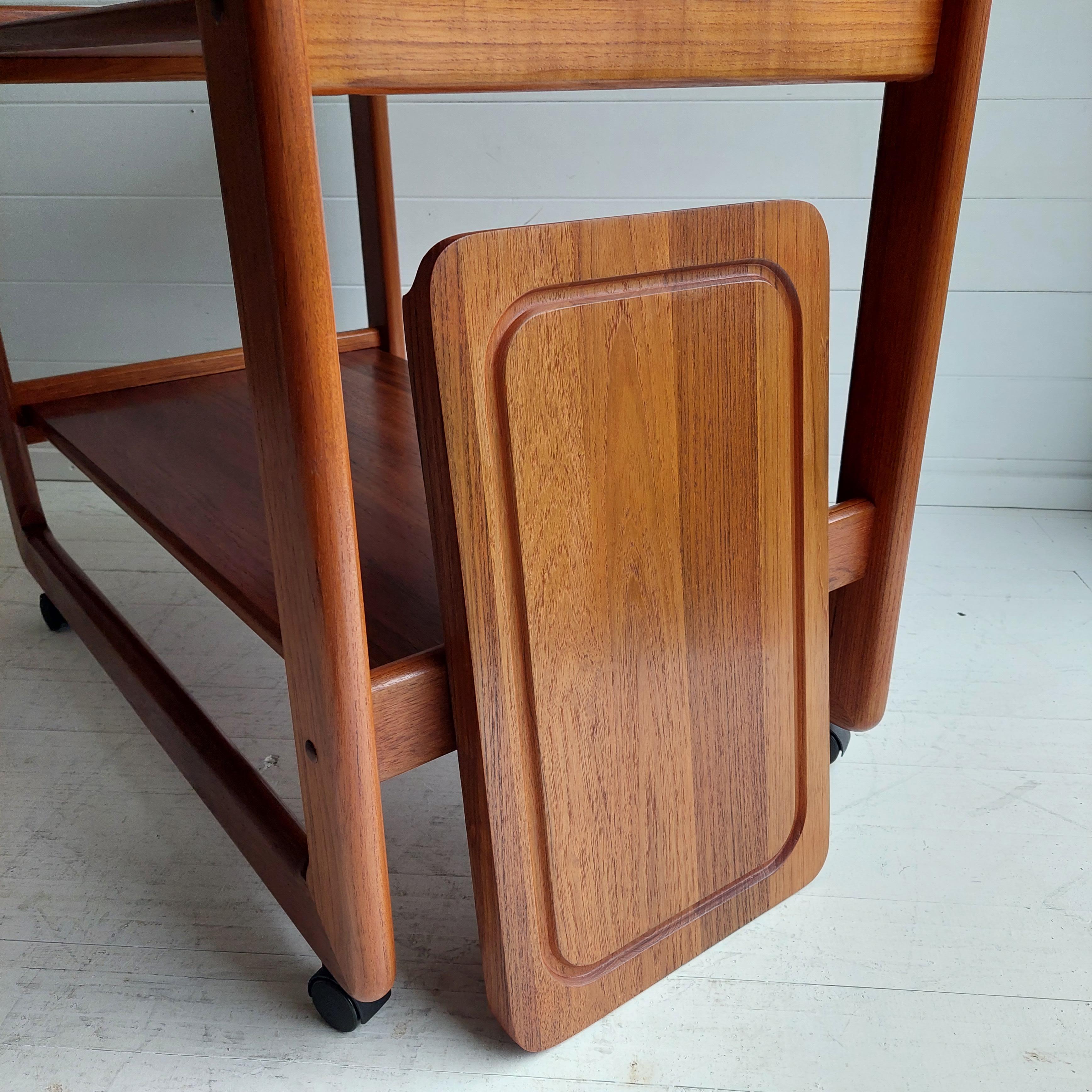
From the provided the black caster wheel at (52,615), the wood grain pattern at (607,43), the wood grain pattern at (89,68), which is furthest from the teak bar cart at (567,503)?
the black caster wheel at (52,615)

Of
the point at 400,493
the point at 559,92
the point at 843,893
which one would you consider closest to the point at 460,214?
the point at 559,92

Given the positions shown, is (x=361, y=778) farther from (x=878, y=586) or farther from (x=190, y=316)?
(x=190, y=316)

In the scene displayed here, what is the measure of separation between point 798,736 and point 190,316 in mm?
1487

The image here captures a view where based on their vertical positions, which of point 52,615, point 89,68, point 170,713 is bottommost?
point 52,615

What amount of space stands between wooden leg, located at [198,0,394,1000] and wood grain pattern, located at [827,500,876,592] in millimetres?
499

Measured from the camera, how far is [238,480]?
1.08 meters

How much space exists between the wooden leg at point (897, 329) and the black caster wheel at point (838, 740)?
2 centimetres

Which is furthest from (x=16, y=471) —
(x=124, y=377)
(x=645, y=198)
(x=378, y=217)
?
(x=645, y=198)

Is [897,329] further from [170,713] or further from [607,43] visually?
[170,713]

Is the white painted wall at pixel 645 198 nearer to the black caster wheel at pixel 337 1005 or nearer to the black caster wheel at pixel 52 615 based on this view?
the black caster wheel at pixel 52 615

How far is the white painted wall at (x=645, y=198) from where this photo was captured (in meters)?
1.67

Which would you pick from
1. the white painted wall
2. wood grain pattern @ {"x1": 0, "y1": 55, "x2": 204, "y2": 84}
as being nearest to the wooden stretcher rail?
wood grain pattern @ {"x1": 0, "y1": 55, "x2": 204, "y2": 84}

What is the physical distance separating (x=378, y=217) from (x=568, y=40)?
908 millimetres

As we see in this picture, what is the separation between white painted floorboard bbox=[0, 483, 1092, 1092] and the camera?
80cm
